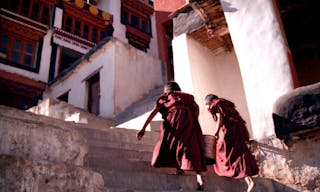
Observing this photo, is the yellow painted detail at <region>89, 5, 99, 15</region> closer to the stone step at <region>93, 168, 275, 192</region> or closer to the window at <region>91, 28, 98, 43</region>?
the window at <region>91, 28, 98, 43</region>

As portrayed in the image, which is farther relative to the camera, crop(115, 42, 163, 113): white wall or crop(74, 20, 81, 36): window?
crop(74, 20, 81, 36): window

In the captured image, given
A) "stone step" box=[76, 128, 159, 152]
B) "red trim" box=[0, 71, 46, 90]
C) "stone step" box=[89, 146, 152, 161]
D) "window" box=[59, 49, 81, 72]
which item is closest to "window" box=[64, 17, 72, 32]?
"window" box=[59, 49, 81, 72]

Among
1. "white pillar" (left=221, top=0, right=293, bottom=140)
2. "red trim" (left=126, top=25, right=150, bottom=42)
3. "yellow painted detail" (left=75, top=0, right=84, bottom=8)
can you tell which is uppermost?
"yellow painted detail" (left=75, top=0, right=84, bottom=8)

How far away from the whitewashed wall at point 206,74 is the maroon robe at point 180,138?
2.38 m

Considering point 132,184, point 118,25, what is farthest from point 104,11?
point 132,184

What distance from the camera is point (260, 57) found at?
521 cm

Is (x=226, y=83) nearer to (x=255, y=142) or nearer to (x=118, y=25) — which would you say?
(x=255, y=142)

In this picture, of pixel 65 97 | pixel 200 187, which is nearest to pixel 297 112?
pixel 200 187

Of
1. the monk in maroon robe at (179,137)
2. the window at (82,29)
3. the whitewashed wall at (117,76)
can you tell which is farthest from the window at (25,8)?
the monk in maroon robe at (179,137)

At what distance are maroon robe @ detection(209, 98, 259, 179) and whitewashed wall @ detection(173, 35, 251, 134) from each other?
1.97 meters

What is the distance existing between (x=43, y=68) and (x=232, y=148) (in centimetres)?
1342

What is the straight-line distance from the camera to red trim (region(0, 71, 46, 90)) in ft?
47.3

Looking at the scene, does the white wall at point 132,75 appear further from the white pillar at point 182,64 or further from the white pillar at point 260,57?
the white pillar at point 260,57

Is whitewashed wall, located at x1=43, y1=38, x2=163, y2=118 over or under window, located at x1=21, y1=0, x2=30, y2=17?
under
